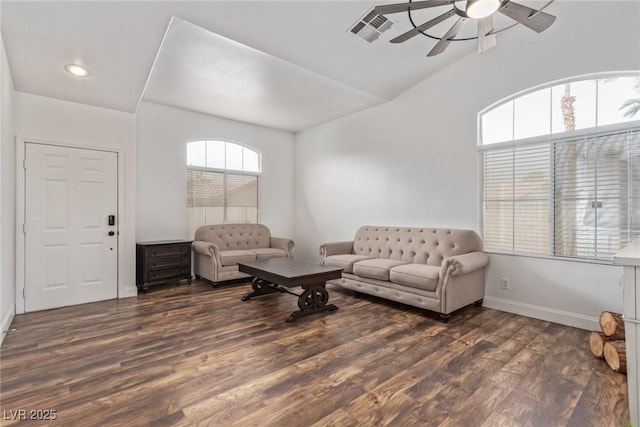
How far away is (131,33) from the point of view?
2.82m

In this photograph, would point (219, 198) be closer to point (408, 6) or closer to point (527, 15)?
point (408, 6)

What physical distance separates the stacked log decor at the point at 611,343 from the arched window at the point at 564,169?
84 centimetres

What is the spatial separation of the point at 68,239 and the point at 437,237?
485 centimetres

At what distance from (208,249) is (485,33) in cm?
442

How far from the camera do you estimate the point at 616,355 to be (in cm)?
235

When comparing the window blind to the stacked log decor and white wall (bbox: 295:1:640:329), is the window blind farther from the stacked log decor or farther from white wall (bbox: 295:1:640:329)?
the stacked log decor

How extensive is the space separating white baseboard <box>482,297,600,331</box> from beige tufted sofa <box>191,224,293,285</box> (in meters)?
3.38

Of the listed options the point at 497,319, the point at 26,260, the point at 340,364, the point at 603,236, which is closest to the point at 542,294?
the point at 497,319

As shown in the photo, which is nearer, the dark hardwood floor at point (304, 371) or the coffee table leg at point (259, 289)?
the dark hardwood floor at point (304, 371)

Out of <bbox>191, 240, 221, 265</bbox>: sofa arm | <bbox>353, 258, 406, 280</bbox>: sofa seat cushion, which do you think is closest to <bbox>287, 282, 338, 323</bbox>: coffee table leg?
<bbox>353, 258, 406, 280</bbox>: sofa seat cushion

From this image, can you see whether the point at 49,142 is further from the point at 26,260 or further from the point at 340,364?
the point at 340,364

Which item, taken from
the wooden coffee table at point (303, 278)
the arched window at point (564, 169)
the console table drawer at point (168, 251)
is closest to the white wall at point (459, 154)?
the arched window at point (564, 169)

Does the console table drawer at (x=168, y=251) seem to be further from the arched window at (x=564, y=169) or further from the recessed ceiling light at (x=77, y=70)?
the arched window at (x=564, y=169)

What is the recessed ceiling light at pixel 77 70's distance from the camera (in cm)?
322
